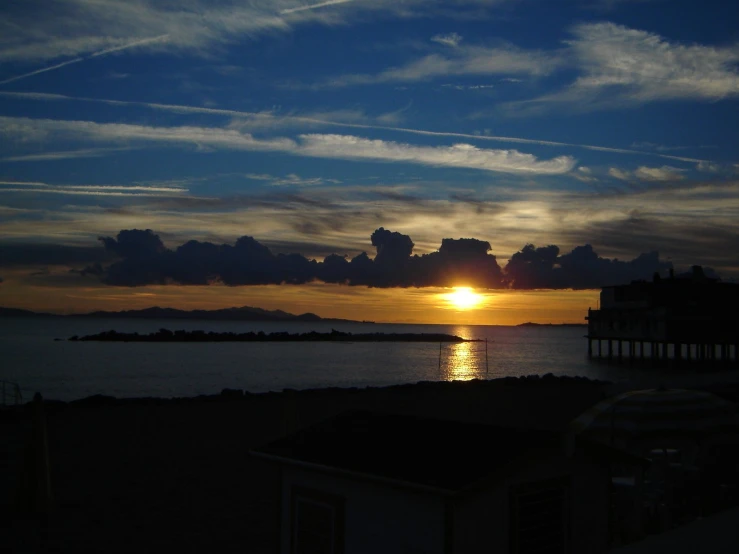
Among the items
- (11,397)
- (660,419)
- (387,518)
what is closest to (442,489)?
(387,518)

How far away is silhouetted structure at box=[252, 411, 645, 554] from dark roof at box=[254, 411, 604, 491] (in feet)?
0.04

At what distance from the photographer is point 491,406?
3353cm

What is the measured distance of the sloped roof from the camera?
23.1 feet

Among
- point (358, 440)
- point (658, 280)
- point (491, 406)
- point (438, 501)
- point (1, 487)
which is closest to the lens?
point (438, 501)

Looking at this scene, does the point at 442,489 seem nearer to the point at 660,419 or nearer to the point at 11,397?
the point at 660,419

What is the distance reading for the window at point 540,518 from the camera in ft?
23.9

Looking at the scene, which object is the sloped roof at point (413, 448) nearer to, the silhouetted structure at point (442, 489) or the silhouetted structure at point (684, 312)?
the silhouetted structure at point (442, 489)

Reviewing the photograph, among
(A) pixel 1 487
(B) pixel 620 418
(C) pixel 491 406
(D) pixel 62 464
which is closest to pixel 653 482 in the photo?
(B) pixel 620 418

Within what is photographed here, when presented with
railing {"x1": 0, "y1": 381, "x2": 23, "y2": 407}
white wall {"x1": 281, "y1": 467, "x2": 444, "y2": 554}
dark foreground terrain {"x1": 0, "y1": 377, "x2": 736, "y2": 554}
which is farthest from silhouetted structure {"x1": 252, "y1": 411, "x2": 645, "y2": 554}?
railing {"x1": 0, "y1": 381, "x2": 23, "y2": 407}

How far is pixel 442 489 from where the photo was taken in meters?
6.62

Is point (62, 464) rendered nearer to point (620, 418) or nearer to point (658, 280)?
point (620, 418)

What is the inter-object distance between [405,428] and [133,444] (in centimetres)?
1477

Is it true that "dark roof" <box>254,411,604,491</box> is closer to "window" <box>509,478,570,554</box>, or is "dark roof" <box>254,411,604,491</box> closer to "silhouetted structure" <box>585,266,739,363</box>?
"window" <box>509,478,570,554</box>

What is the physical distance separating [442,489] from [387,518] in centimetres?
76
